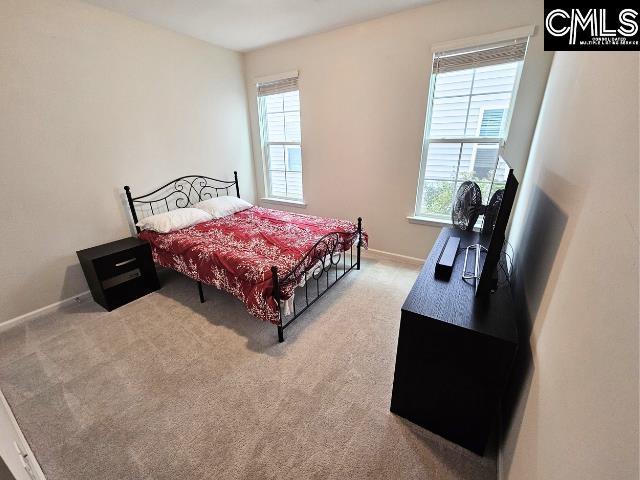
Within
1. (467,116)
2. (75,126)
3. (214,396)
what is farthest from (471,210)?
(75,126)

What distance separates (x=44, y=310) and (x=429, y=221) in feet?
12.6

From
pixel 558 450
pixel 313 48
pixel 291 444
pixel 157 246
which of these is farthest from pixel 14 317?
pixel 313 48

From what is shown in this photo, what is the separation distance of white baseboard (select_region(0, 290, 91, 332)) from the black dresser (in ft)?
9.79

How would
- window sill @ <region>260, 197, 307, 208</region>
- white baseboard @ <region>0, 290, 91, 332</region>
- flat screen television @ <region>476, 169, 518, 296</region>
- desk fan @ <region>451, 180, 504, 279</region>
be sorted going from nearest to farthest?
flat screen television @ <region>476, 169, 518, 296</region>
desk fan @ <region>451, 180, 504, 279</region>
white baseboard @ <region>0, 290, 91, 332</region>
window sill @ <region>260, 197, 307, 208</region>

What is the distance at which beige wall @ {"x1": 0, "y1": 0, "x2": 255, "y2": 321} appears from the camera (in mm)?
2066

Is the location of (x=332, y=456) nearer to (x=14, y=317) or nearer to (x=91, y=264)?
(x=91, y=264)

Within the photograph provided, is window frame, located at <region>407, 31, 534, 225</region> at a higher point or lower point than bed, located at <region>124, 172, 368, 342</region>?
higher

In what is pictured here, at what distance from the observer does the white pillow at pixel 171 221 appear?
8.73ft

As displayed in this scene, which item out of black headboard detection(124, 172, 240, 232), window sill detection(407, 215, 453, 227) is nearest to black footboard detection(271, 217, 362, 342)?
window sill detection(407, 215, 453, 227)

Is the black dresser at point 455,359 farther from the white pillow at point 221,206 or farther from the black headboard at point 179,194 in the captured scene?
the black headboard at point 179,194

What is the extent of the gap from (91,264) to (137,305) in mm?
525

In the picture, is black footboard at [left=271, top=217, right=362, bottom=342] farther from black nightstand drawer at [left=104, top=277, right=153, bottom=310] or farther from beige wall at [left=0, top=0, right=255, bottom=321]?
beige wall at [left=0, top=0, right=255, bottom=321]

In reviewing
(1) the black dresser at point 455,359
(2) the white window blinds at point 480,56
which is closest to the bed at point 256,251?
(1) the black dresser at point 455,359

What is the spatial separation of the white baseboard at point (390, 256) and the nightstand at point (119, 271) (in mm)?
2484
